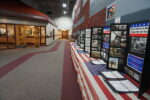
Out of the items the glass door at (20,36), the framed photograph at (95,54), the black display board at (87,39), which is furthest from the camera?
the glass door at (20,36)

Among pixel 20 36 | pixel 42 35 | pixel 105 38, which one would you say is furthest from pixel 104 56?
pixel 20 36

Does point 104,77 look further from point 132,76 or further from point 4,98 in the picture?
point 4,98

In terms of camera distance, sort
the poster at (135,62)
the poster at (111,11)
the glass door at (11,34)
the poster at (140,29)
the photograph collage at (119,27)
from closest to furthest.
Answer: the poster at (140,29), the poster at (135,62), the photograph collage at (119,27), the poster at (111,11), the glass door at (11,34)

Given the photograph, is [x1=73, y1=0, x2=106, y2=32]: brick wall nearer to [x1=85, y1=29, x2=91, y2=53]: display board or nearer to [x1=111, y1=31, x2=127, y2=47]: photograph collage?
[x1=85, y1=29, x2=91, y2=53]: display board

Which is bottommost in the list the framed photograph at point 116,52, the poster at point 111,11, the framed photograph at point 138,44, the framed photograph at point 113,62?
the framed photograph at point 113,62

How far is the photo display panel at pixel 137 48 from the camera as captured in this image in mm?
1192

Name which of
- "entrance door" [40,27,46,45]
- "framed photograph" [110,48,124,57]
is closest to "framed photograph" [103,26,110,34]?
"framed photograph" [110,48,124,57]

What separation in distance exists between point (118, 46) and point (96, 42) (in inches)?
37.3

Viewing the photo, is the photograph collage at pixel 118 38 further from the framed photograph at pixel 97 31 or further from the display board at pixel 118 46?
the framed photograph at pixel 97 31

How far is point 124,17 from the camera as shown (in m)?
2.04

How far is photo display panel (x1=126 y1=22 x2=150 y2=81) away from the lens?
1192 millimetres

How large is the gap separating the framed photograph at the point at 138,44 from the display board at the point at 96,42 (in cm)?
113

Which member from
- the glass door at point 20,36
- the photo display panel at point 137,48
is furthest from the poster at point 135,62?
the glass door at point 20,36

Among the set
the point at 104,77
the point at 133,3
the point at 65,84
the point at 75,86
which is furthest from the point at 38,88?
the point at 133,3
